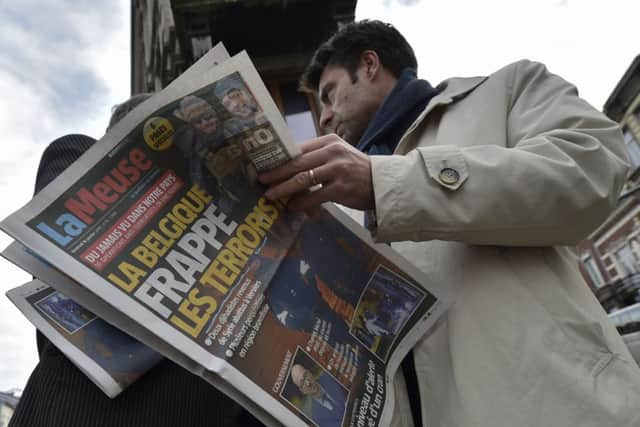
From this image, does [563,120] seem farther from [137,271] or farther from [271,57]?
[271,57]

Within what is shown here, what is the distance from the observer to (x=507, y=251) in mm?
967

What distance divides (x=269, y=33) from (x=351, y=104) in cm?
555

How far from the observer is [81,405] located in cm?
75

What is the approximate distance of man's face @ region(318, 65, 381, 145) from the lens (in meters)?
1.72

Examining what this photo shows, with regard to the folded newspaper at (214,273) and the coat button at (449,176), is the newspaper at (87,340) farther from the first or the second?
the coat button at (449,176)

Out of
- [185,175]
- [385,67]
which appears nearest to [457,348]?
[185,175]

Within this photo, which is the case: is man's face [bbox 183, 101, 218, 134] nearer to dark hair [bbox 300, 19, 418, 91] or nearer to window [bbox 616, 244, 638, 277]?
dark hair [bbox 300, 19, 418, 91]

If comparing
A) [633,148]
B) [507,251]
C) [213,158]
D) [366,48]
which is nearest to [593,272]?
[633,148]

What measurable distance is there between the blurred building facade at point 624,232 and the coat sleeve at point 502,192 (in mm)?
23186

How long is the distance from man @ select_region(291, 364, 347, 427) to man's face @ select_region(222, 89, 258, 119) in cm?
50

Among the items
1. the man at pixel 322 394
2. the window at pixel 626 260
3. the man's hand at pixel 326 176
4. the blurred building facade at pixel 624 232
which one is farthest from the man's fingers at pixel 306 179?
the window at pixel 626 260

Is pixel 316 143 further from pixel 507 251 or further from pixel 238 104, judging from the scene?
pixel 507 251

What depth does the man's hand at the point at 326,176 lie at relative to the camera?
0.87 meters

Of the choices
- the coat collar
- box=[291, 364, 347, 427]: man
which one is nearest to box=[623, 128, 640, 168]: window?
the coat collar
